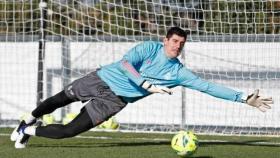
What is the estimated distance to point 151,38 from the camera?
49.2ft

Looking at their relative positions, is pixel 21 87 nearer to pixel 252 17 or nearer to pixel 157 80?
pixel 252 17

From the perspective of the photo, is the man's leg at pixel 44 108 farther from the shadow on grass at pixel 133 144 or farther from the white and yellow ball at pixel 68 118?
the white and yellow ball at pixel 68 118

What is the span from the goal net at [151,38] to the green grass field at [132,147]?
1323mm

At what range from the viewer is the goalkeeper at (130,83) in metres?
9.44

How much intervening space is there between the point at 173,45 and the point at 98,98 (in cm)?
130

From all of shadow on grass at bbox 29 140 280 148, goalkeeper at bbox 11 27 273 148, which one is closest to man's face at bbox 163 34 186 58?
goalkeeper at bbox 11 27 273 148

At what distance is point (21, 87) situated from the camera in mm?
15797

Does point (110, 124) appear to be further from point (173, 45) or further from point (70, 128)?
point (173, 45)

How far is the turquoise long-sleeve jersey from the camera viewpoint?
946cm

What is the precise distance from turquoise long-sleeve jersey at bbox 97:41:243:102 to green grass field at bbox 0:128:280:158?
875 millimetres

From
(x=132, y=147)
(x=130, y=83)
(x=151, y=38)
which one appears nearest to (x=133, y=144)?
(x=132, y=147)

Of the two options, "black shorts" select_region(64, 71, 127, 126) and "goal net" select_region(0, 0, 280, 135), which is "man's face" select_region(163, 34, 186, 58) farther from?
"goal net" select_region(0, 0, 280, 135)

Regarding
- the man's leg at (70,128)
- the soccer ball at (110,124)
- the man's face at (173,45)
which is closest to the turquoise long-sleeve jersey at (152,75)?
the man's face at (173,45)

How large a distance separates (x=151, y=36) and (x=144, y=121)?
171 centimetres
